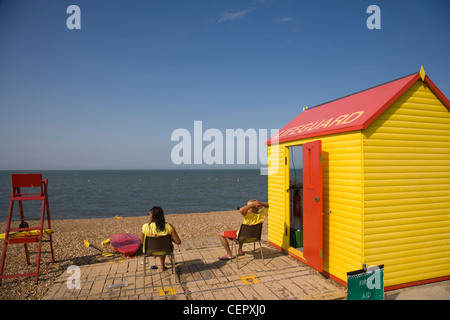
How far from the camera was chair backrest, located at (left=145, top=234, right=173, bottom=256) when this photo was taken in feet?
16.3

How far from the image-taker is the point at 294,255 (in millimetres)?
6238

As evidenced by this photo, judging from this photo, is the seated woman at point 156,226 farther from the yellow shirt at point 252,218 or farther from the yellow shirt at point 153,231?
the yellow shirt at point 252,218

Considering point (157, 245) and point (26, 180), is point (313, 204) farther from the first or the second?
point (26, 180)

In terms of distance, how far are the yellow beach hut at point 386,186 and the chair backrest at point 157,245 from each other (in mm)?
2881

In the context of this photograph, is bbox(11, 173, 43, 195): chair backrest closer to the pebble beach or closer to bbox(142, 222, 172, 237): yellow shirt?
the pebble beach

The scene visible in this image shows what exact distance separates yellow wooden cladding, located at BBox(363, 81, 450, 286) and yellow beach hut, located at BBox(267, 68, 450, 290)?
0.7 inches

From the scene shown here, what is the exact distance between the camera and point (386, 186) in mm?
4453

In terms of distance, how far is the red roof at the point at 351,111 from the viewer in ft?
14.5

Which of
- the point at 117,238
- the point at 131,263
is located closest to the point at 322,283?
the point at 131,263

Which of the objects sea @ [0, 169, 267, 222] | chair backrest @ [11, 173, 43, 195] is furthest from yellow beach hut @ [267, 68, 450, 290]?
sea @ [0, 169, 267, 222]

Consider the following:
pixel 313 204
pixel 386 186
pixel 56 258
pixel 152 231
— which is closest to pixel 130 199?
pixel 56 258

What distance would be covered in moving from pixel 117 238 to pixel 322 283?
246 inches
